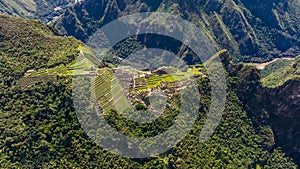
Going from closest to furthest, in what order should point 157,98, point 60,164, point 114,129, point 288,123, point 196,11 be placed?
point 60,164 → point 114,129 → point 157,98 → point 288,123 → point 196,11

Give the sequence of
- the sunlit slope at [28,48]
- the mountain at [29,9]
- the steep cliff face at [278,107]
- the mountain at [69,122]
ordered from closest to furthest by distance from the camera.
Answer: the mountain at [69,122], the sunlit slope at [28,48], the steep cliff face at [278,107], the mountain at [29,9]

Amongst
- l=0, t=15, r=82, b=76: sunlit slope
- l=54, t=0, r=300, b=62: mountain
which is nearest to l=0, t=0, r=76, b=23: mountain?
l=54, t=0, r=300, b=62: mountain

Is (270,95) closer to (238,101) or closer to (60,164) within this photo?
(238,101)

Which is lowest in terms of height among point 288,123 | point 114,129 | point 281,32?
point 281,32

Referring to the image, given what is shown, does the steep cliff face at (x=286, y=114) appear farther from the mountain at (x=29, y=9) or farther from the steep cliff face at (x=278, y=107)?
the mountain at (x=29, y=9)

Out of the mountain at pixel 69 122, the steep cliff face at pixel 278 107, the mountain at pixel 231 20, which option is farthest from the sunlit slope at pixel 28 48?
the mountain at pixel 231 20

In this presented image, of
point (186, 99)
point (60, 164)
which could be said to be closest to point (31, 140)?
point (60, 164)

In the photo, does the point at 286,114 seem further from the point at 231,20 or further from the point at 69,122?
the point at 231,20
